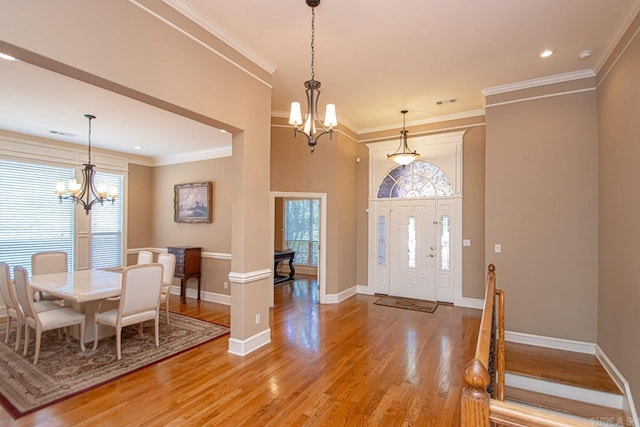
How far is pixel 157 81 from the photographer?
8.01ft

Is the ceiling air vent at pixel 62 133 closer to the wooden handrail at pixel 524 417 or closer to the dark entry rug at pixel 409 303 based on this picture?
the dark entry rug at pixel 409 303

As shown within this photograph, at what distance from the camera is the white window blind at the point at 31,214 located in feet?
16.7

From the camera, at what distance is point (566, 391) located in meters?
3.03

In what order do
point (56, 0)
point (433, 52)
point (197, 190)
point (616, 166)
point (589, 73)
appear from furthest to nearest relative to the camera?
1. point (197, 190)
2. point (589, 73)
3. point (433, 52)
4. point (616, 166)
5. point (56, 0)

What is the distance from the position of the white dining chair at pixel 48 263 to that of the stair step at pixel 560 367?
6.33 meters

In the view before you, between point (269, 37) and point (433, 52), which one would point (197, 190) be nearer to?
point (269, 37)

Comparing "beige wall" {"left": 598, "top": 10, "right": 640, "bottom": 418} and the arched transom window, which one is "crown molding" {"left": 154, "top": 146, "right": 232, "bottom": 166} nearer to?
the arched transom window

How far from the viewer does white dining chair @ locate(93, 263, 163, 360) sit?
3.40 metres

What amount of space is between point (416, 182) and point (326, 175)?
1.80 m

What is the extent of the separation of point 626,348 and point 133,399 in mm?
4495

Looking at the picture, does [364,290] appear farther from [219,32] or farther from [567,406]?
[219,32]

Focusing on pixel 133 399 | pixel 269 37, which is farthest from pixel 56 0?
pixel 133 399

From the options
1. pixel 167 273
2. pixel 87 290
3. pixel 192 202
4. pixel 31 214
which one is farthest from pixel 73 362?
pixel 192 202

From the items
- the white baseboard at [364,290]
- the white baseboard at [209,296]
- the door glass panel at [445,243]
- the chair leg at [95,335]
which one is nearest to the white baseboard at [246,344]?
the chair leg at [95,335]
